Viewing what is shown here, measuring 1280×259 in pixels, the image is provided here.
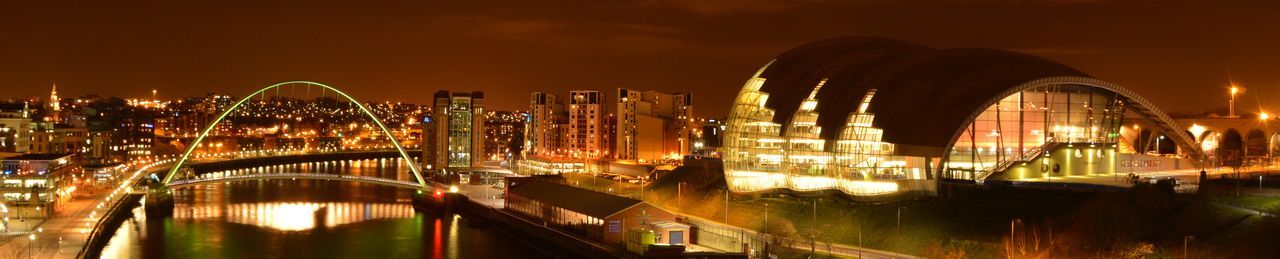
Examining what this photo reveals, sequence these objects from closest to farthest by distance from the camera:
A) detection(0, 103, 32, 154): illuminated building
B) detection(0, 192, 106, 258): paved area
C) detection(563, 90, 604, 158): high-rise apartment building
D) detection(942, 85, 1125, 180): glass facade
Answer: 1. detection(0, 192, 106, 258): paved area
2. detection(942, 85, 1125, 180): glass facade
3. detection(0, 103, 32, 154): illuminated building
4. detection(563, 90, 604, 158): high-rise apartment building

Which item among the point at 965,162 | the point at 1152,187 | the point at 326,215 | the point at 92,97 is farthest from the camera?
the point at 92,97

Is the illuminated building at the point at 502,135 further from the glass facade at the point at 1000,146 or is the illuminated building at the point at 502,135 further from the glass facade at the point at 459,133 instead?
the glass facade at the point at 1000,146

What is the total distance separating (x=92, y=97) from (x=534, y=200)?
13041 centimetres

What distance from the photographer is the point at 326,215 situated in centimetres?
4866

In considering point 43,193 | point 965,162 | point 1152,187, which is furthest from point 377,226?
point 1152,187

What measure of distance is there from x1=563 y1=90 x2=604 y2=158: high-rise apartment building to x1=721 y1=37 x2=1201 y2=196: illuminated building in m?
50.8

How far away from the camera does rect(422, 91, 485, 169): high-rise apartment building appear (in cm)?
8194

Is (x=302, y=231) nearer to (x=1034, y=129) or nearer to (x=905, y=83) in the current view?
(x=905, y=83)

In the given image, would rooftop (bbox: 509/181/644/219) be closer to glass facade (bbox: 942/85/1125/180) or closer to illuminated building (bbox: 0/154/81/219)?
glass facade (bbox: 942/85/1125/180)

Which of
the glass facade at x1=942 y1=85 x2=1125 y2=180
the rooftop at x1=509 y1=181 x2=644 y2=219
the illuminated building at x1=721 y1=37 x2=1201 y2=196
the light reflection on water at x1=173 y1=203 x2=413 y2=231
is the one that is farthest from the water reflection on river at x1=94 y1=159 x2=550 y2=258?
the glass facade at x1=942 y1=85 x2=1125 y2=180

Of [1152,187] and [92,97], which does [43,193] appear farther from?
[92,97]

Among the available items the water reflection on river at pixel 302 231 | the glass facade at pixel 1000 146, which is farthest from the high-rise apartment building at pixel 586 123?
the glass facade at pixel 1000 146

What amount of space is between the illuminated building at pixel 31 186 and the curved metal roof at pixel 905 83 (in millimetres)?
26259

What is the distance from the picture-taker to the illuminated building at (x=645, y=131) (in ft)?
279
